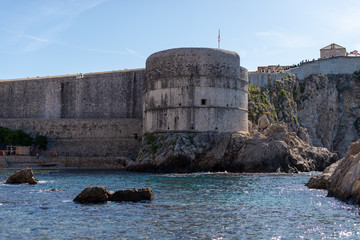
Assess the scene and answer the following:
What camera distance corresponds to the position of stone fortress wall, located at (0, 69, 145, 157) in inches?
1783

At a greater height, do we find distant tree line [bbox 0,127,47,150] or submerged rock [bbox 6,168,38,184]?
distant tree line [bbox 0,127,47,150]

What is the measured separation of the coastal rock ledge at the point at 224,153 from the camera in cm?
3541

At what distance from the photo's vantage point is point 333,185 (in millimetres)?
19172

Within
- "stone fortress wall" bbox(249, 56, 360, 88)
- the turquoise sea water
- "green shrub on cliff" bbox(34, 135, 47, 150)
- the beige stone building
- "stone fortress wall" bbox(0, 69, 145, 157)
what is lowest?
the turquoise sea water

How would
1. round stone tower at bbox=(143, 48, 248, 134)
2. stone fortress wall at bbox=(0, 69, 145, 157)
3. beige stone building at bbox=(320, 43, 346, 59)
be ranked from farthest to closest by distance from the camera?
1. beige stone building at bbox=(320, 43, 346, 59)
2. stone fortress wall at bbox=(0, 69, 145, 157)
3. round stone tower at bbox=(143, 48, 248, 134)

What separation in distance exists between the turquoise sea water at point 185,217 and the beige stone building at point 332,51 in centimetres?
A: 4374

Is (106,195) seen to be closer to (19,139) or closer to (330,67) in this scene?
(19,139)

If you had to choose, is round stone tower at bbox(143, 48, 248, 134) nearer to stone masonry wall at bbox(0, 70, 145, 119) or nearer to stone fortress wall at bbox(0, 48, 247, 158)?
stone fortress wall at bbox(0, 48, 247, 158)

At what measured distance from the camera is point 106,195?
56.7ft

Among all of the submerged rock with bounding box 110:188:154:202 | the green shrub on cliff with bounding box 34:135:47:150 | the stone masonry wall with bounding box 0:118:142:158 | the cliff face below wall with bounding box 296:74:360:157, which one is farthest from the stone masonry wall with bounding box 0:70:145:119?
the submerged rock with bounding box 110:188:154:202

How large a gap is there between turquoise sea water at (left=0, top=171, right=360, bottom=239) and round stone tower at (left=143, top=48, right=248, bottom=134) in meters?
18.4

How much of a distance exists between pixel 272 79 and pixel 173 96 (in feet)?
55.0

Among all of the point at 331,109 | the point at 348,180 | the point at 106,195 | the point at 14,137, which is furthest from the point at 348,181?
the point at 331,109

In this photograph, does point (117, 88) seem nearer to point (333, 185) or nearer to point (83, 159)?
point (83, 159)
